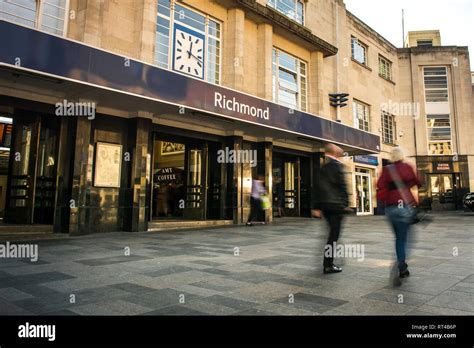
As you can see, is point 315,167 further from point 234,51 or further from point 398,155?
point 398,155

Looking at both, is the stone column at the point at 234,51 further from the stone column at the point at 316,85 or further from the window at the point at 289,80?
the stone column at the point at 316,85

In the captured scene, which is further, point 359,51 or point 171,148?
point 359,51

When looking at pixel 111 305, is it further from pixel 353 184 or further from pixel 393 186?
pixel 353 184

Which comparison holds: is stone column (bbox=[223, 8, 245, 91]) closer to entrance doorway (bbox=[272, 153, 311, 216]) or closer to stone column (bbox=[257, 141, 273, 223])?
stone column (bbox=[257, 141, 273, 223])

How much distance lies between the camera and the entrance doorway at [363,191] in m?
22.2

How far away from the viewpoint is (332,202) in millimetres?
5309

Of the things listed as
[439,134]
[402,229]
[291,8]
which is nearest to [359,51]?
[291,8]

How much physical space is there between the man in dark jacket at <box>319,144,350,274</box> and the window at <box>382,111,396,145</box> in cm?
2142

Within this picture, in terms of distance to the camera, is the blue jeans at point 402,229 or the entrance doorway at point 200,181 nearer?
the blue jeans at point 402,229

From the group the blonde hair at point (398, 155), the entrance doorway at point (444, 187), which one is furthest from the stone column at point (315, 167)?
the entrance doorway at point (444, 187)

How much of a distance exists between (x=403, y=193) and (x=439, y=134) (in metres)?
29.1

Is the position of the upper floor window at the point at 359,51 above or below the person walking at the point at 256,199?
above
